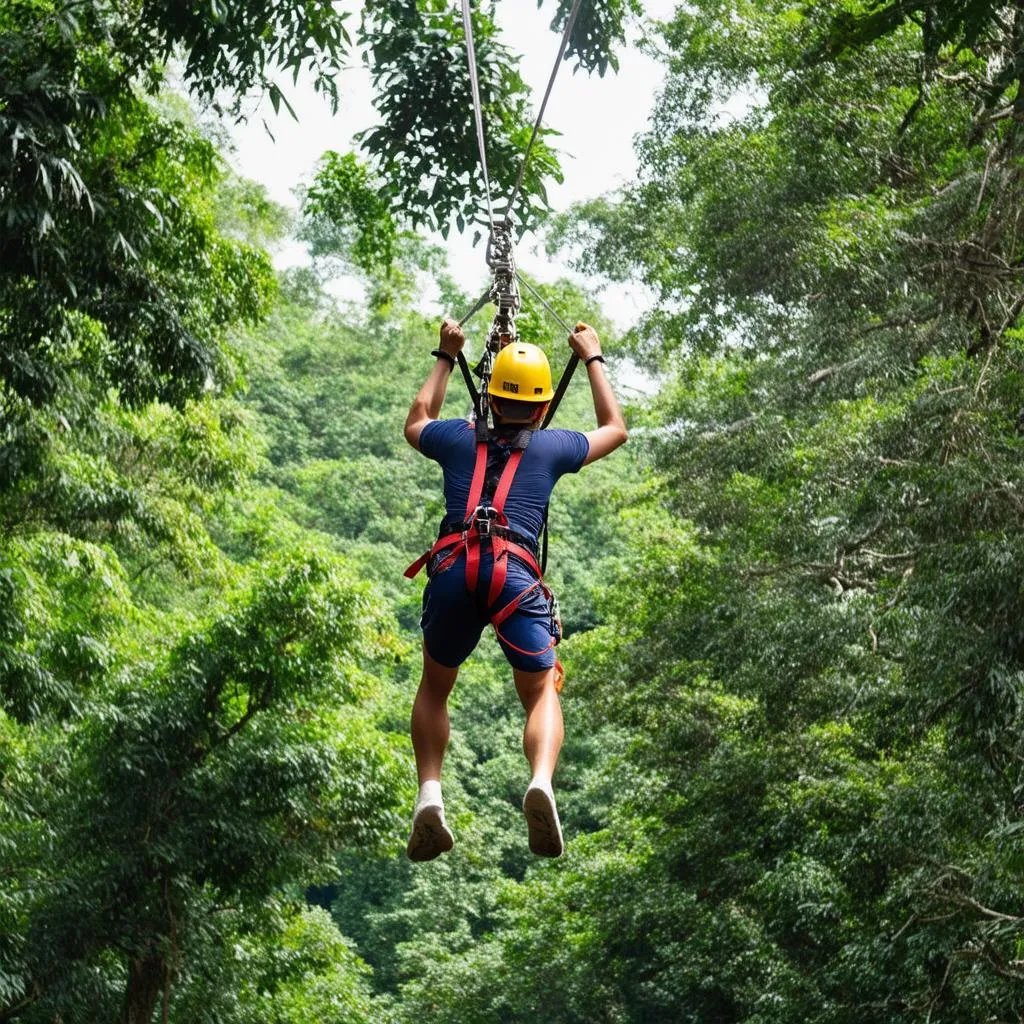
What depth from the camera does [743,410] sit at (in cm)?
1092

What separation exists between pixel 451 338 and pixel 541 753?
1.04 metres

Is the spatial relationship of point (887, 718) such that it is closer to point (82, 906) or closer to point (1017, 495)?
point (1017, 495)

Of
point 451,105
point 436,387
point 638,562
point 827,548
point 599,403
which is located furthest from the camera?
point 638,562

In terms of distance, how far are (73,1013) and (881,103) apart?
7728 millimetres

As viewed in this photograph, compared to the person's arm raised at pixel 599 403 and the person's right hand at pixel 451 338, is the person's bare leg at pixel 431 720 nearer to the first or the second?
the person's arm raised at pixel 599 403

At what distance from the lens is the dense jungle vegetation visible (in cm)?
628

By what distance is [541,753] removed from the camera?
125 inches

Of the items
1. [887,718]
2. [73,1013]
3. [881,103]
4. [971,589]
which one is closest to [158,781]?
[73,1013]

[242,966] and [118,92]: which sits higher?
[118,92]

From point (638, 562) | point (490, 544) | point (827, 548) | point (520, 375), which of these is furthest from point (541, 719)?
point (638, 562)

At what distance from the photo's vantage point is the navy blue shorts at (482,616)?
320cm

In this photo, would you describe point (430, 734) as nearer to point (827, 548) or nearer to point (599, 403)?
point (599, 403)

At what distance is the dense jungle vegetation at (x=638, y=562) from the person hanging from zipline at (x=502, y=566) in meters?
1.57

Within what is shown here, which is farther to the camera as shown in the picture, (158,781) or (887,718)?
(158,781)
